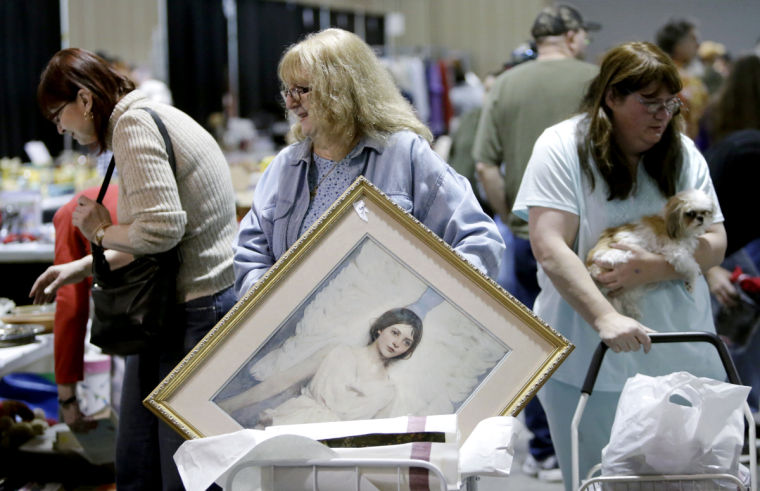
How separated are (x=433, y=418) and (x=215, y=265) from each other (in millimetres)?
1003

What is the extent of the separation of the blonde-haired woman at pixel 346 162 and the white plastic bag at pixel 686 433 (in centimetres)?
41

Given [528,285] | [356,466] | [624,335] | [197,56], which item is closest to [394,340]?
[356,466]

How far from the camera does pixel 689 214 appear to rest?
2160 mm

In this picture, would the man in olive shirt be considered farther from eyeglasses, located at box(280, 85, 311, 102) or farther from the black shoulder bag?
eyeglasses, located at box(280, 85, 311, 102)

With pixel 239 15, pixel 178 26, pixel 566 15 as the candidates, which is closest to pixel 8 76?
pixel 178 26

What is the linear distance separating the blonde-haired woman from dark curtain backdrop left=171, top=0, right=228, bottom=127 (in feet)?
28.2

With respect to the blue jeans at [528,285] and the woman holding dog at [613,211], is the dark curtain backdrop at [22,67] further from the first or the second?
the woman holding dog at [613,211]

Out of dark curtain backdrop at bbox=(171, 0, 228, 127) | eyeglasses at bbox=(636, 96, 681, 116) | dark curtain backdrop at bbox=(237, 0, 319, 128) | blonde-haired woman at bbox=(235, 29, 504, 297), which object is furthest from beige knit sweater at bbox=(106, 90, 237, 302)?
dark curtain backdrop at bbox=(237, 0, 319, 128)

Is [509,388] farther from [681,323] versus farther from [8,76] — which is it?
[8,76]

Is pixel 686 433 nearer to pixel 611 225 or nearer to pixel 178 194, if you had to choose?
pixel 611 225

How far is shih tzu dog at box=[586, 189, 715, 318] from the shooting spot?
2166 mm

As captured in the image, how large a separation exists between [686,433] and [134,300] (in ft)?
4.33

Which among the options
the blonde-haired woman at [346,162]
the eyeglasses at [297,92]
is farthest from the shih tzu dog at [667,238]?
the eyeglasses at [297,92]

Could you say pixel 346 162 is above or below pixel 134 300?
above
